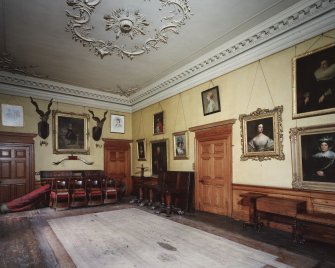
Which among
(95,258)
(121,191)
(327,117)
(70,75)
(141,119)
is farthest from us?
(141,119)

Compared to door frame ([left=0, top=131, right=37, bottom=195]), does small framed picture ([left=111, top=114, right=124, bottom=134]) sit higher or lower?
higher

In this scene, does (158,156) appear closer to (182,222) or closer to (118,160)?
(118,160)

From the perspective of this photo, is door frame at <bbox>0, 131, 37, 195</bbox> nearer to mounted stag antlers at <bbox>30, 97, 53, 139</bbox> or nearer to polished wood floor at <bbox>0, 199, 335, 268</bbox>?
mounted stag antlers at <bbox>30, 97, 53, 139</bbox>

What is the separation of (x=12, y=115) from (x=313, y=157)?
9826mm

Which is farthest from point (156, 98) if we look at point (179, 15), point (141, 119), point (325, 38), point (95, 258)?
point (95, 258)

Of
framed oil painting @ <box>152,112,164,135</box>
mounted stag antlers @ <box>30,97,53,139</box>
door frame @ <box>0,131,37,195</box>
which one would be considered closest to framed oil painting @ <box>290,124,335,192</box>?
framed oil painting @ <box>152,112,164,135</box>

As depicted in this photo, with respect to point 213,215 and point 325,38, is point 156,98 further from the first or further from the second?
point 325,38

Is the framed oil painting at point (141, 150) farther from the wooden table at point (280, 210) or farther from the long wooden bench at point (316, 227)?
Result: the long wooden bench at point (316, 227)

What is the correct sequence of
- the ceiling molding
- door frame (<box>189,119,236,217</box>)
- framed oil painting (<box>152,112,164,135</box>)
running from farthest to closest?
1. framed oil painting (<box>152,112,164,135</box>)
2. door frame (<box>189,119,236,217</box>)
3. the ceiling molding

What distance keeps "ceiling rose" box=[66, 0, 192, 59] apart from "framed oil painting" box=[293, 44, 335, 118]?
110 inches

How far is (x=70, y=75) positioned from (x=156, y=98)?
3.50 m

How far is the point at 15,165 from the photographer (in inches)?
335

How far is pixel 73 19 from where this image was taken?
207 inches

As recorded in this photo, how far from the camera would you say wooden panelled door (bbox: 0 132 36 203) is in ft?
27.3
